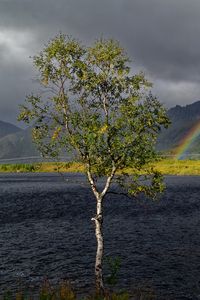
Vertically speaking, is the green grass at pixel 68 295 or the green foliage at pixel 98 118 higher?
the green foliage at pixel 98 118

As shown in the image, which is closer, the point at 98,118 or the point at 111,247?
the point at 98,118

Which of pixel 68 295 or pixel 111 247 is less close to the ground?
pixel 68 295

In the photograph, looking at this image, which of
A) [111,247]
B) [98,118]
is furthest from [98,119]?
[111,247]

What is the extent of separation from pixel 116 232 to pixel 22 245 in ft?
57.6

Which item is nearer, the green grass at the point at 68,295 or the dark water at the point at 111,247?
the green grass at the point at 68,295

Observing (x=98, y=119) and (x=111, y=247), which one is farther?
(x=111, y=247)

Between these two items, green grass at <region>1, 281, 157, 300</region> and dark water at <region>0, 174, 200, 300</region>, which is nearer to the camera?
green grass at <region>1, 281, 157, 300</region>

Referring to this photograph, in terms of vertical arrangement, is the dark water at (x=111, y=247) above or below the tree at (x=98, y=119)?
below

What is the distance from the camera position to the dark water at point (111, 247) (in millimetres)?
41125

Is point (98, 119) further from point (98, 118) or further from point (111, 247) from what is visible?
point (111, 247)

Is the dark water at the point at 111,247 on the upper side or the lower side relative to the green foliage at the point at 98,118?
lower

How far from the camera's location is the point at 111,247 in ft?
186

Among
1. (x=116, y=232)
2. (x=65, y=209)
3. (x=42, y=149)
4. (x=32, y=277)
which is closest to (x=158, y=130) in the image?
(x=42, y=149)

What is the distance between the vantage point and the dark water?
1619 inches
